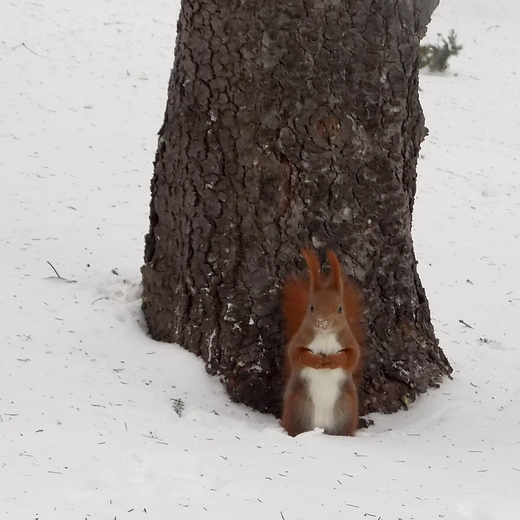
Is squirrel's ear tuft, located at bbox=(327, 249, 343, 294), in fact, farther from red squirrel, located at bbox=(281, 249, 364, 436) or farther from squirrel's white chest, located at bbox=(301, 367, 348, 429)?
squirrel's white chest, located at bbox=(301, 367, 348, 429)

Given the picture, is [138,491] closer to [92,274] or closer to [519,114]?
[92,274]

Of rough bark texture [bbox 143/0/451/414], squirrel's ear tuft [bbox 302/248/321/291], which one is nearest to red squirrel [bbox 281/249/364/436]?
squirrel's ear tuft [bbox 302/248/321/291]

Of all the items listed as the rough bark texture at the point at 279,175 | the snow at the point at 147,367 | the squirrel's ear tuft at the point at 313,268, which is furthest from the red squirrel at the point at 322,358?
the rough bark texture at the point at 279,175

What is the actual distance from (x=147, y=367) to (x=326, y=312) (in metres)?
0.86

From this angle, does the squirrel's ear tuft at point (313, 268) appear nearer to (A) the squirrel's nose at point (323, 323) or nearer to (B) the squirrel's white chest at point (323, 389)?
(A) the squirrel's nose at point (323, 323)

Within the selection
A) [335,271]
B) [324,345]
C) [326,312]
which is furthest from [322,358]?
[335,271]

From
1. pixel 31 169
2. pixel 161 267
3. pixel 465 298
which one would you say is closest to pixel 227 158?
pixel 161 267

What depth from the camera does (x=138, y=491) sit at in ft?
7.57

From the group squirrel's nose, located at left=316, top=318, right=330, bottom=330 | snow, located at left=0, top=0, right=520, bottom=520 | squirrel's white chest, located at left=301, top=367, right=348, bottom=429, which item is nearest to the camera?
snow, located at left=0, top=0, right=520, bottom=520

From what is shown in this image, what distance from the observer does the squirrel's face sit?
3146mm

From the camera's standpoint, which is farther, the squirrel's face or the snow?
the squirrel's face

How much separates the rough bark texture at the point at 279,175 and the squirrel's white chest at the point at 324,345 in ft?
1.26

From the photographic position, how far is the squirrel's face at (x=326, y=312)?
3146mm

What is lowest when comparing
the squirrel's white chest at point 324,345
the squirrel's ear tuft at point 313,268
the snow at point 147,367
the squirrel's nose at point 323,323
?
the snow at point 147,367
